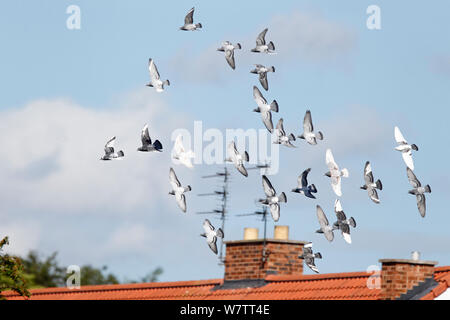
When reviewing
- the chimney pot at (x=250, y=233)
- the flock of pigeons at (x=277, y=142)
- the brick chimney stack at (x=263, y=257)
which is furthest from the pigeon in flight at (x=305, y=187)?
the chimney pot at (x=250, y=233)

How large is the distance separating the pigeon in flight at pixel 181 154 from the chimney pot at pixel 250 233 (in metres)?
12.7

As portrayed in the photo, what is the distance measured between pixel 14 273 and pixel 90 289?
56.3ft

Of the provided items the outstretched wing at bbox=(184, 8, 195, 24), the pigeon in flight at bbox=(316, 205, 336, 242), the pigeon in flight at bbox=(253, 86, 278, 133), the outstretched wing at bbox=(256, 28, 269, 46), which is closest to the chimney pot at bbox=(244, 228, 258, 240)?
the pigeon in flight at bbox=(316, 205, 336, 242)

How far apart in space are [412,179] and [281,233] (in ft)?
36.5

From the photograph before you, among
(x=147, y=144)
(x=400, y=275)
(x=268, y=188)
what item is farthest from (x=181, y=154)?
(x=400, y=275)

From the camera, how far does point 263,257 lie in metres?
46.2

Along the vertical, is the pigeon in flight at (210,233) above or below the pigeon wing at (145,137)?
below

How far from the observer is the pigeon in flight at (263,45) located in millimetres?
35625

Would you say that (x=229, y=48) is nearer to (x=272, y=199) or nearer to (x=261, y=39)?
(x=261, y=39)

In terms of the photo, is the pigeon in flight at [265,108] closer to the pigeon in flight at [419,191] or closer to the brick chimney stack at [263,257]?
the pigeon in flight at [419,191]

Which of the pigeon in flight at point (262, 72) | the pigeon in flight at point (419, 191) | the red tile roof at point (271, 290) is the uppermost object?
the pigeon in flight at point (262, 72)

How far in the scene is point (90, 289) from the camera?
170 ft
